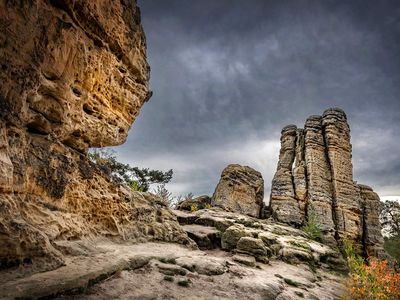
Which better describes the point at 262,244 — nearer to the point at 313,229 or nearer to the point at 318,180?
the point at 313,229

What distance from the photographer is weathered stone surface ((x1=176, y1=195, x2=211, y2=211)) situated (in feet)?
104

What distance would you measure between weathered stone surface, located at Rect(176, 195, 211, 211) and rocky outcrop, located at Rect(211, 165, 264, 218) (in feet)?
5.92

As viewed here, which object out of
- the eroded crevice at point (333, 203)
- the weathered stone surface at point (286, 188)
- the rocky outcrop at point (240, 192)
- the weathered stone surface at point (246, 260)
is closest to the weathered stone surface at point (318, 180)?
the eroded crevice at point (333, 203)

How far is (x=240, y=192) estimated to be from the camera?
105 ft

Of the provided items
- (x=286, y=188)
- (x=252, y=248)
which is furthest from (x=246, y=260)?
(x=286, y=188)

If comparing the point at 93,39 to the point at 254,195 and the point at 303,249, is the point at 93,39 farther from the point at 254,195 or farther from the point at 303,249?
the point at 254,195

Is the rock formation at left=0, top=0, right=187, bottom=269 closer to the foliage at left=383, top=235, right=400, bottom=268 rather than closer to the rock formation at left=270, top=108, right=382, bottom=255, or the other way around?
the rock formation at left=270, top=108, right=382, bottom=255

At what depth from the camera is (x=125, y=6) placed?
37.1 ft

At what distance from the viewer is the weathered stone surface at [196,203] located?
31.6m

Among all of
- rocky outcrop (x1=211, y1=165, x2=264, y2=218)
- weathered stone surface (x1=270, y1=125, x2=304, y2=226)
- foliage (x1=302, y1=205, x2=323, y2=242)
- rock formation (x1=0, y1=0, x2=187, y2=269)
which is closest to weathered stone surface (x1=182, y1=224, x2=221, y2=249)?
rock formation (x1=0, y1=0, x2=187, y2=269)

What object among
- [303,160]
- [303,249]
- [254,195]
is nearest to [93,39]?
[303,249]

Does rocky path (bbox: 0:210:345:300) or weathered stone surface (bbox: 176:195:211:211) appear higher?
weathered stone surface (bbox: 176:195:211:211)

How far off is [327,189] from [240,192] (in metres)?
10.8

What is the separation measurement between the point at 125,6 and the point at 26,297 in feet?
37.8
